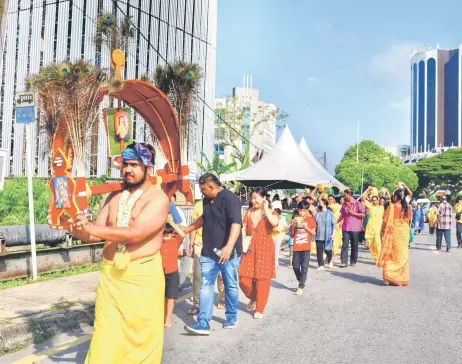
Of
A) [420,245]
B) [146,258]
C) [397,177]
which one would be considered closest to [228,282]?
[146,258]

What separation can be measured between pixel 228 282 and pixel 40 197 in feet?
25.6

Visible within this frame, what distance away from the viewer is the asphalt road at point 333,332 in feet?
17.8

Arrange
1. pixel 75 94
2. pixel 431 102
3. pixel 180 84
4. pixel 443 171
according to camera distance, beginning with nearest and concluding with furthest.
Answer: pixel 75 94 < pixel 180 84 < pixel 443 171 < pixel 431 102

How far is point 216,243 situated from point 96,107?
3.55m

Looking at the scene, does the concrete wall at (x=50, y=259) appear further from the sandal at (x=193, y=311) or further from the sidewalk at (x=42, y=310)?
the sandal at (x=193, y=311)

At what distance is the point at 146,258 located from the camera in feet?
12.0

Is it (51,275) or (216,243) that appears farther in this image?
(51,275)

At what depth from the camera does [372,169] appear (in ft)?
241

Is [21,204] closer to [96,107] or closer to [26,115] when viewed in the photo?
[26,115]

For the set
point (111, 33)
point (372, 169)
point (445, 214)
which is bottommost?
point (445, 214)

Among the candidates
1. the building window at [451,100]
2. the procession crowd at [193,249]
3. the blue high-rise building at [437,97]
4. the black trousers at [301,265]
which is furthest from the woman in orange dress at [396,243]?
the building window at [451,100]

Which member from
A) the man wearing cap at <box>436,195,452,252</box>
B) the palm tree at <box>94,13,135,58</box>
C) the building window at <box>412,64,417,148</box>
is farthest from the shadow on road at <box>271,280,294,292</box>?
the building window at <box>412,64,417,148</box>

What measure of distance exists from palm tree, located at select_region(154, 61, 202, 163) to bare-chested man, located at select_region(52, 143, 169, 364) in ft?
18.6

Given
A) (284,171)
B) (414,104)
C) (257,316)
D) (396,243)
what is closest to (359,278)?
(396,243)
